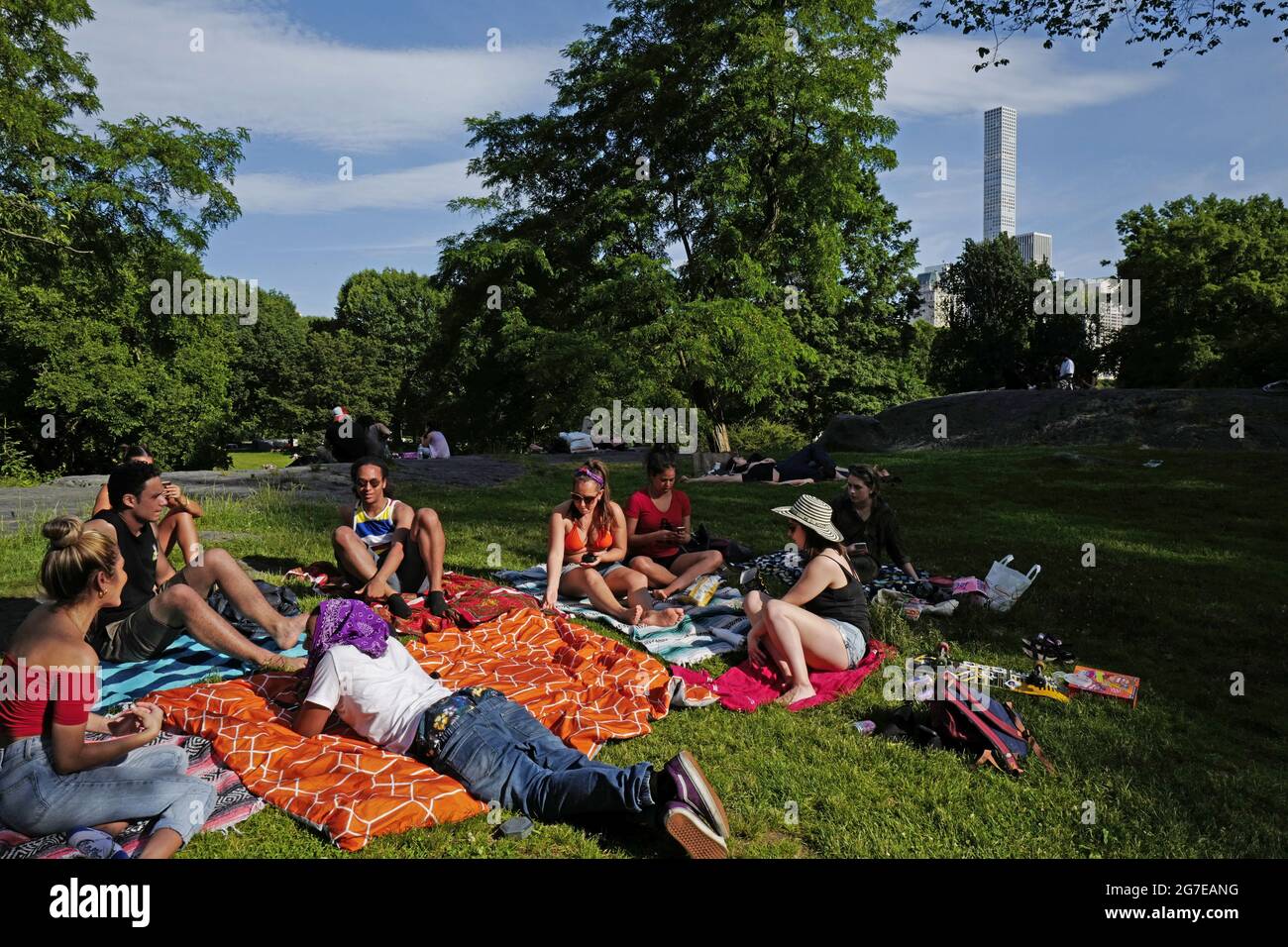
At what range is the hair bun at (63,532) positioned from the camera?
3617 mm

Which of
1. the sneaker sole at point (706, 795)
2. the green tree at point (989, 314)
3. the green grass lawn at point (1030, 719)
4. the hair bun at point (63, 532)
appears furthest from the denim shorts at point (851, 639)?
the green tree at point (989, 314)

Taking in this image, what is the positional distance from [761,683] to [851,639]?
73 cm

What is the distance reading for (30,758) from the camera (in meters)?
3.42

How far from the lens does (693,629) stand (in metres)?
6.99

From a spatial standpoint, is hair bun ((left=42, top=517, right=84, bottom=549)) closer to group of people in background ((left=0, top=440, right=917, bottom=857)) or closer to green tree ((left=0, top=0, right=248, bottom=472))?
group of people in background ((left=0, top=440, right=917, bottom=857))

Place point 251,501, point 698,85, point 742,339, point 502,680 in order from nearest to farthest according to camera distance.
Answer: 1. point 502,680
2. point 251,501
3. point 742,339
4. point 698,85

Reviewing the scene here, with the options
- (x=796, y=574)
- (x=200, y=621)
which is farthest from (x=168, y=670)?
(x=796, y=574)

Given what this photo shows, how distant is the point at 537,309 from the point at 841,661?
64.8 ft

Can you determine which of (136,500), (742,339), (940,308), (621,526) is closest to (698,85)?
(742,339)

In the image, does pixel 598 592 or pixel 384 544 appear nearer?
pixel 598 592

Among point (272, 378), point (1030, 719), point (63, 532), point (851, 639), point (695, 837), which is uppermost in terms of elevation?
point (272, 378)

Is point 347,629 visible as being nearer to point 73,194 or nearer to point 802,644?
point 802,644

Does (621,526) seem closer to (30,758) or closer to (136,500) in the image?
(136,500)

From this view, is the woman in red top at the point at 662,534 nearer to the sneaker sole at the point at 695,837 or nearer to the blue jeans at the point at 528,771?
the blue jeans at the point at 528,771
